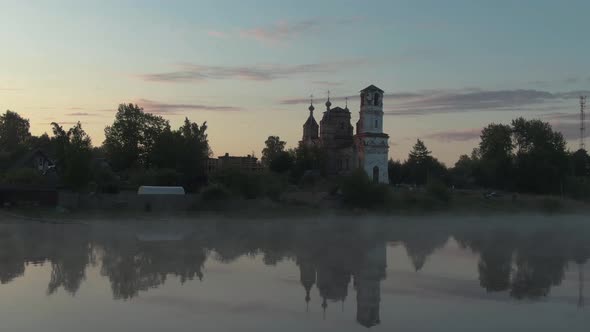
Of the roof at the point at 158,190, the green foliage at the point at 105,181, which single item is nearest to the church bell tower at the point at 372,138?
the roof at the point at 158,190

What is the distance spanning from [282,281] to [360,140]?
5241 centimetres

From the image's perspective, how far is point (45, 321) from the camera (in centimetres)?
1524

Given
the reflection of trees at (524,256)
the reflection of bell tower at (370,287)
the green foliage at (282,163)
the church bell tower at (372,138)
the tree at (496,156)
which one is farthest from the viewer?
the tree at (496,156)

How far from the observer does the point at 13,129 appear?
10069 cm

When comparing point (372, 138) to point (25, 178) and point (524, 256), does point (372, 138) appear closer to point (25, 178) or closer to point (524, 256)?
point (25, 178)

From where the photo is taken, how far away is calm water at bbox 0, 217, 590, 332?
15758 mm

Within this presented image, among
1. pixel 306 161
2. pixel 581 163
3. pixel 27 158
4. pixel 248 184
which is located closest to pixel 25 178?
pixel 27 158

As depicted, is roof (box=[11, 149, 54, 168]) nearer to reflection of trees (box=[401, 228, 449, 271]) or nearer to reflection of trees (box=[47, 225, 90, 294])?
reflection of trees (box=[47, 225, 90, 294])

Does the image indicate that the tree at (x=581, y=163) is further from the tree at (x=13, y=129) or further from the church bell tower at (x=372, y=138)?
the tree at (x=13, y=129)

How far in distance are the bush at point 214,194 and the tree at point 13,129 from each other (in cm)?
5744

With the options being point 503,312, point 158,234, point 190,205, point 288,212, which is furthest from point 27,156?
point 503,312

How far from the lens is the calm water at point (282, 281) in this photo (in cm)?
1576

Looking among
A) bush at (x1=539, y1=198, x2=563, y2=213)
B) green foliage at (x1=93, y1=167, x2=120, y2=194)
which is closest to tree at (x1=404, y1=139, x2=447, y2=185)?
bush at (x1=539, y1=198, x2=563, y2=213)

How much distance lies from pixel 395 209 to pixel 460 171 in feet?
104
